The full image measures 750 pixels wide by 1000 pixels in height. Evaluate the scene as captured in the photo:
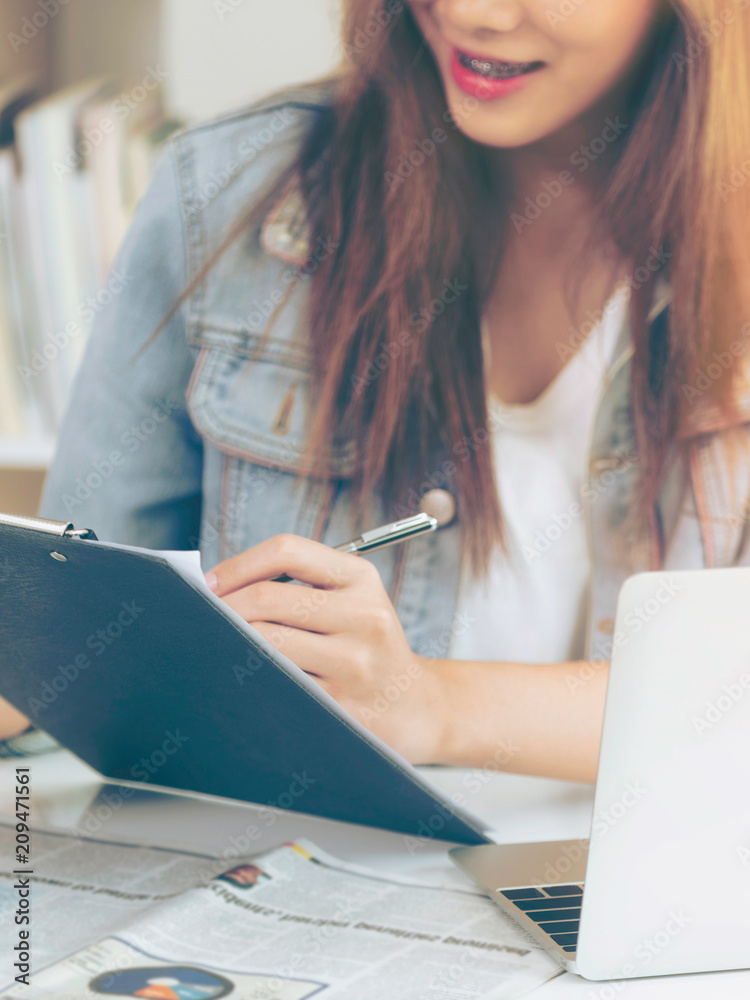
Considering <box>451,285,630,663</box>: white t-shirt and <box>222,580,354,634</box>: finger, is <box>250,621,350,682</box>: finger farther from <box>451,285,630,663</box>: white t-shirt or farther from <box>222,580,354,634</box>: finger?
<box>451,285,630,663</box>: white t-shirt

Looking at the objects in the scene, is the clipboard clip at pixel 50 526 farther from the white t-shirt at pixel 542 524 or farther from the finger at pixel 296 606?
the white t-shirt at pixel 542 524

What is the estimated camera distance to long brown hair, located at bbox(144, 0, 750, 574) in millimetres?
914

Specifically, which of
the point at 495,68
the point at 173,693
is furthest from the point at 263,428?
the point at 173,693

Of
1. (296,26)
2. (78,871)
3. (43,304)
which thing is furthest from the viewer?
(296,26)

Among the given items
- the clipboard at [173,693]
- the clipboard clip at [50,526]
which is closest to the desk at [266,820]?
the clipboard at [173,693]

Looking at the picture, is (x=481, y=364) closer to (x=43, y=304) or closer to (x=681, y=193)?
(x=681, y=193)

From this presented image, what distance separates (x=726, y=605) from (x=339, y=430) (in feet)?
2.06

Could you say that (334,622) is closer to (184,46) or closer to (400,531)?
(400,531)

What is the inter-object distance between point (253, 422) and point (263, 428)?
12 mm

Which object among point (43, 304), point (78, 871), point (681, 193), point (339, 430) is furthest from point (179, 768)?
point (43, 304)

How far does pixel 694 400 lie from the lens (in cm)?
96

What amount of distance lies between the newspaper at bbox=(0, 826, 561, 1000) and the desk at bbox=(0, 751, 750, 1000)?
0.9 inches

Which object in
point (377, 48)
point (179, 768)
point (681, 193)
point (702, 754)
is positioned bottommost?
point (179, 768)

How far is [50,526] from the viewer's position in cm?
41
